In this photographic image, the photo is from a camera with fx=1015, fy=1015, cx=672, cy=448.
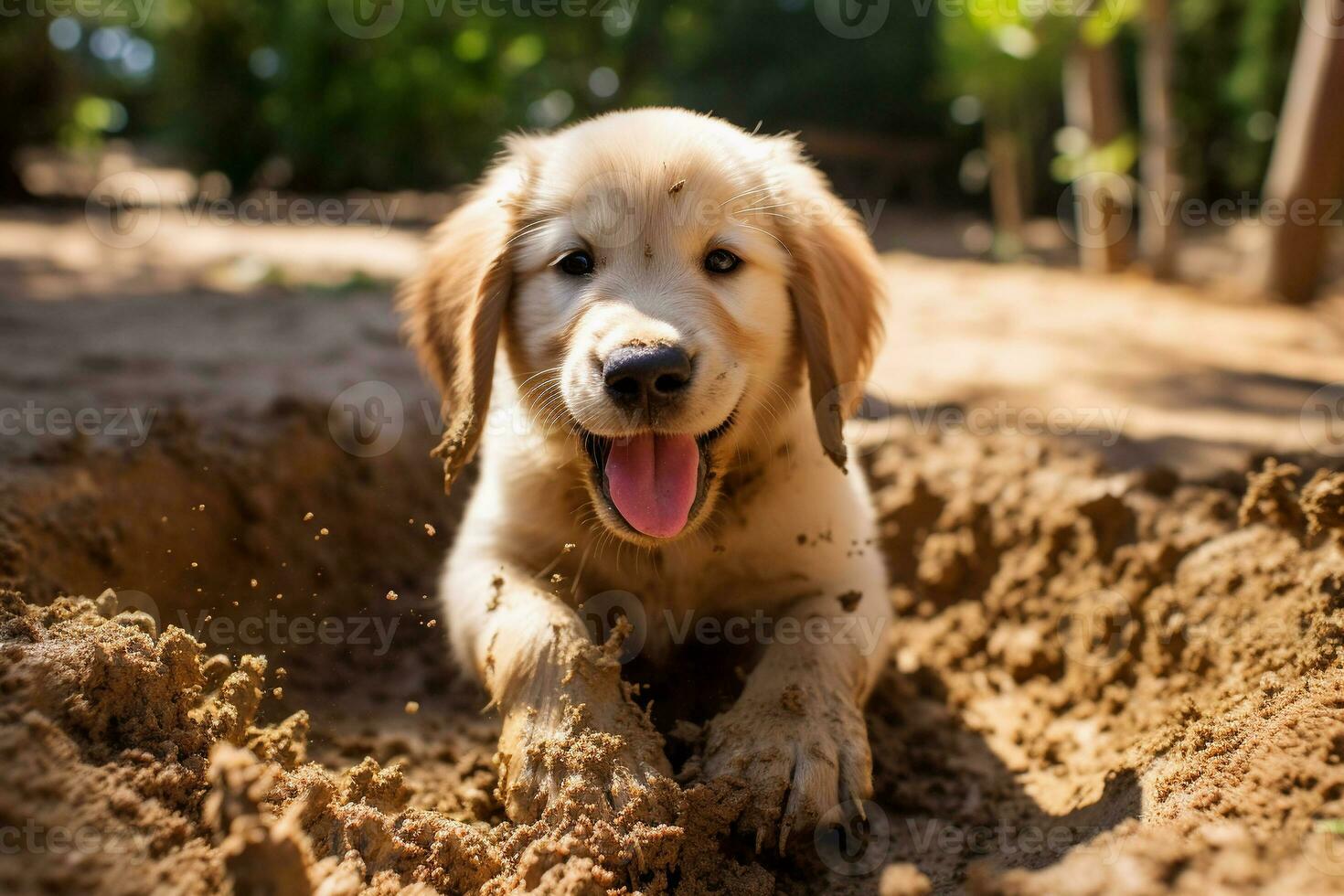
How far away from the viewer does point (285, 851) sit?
5.35 ft

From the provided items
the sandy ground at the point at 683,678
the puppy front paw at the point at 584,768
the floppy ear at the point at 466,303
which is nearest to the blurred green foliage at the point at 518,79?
the sandy ground at the point at 683,678

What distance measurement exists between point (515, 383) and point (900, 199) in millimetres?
16206

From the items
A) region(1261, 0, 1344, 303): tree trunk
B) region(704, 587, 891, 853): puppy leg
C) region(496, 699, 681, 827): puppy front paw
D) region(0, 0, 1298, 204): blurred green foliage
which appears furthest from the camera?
region(0, 0, 1298, 204): blurred green foliage

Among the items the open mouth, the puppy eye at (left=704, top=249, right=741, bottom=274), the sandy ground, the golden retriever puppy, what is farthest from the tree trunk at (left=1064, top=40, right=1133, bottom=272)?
the open mouth

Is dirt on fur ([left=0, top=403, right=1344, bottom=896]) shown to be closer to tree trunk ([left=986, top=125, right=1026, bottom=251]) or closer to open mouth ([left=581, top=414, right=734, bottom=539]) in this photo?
open mouth ([left=581, top=414, right=734, bottom=539])

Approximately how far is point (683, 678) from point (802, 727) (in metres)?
0.60

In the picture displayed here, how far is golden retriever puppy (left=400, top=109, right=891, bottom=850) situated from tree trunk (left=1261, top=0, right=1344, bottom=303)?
531cm

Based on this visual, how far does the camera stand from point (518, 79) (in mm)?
16172

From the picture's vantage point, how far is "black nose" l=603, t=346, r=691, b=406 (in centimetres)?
228

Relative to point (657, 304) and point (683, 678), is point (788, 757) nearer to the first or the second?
point (683, 678)

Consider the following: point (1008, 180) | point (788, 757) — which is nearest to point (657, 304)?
point (788, 757)

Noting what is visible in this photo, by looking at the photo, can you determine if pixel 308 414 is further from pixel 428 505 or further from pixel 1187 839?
pixel 1187 839

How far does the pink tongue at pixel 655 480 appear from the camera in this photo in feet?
8.23

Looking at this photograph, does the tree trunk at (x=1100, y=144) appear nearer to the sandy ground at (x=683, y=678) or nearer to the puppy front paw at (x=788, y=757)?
the sandy ground at (x=683, y=678)
